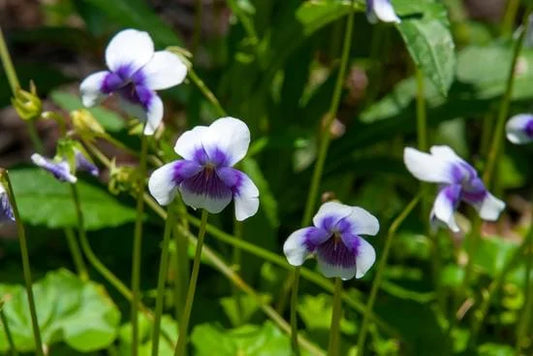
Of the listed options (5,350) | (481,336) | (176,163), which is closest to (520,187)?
(481,336)

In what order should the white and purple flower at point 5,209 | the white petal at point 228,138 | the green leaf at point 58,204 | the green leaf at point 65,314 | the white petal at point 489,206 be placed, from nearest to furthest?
the white petal at point 228,138 → the white and purple flower at point 5,209 → the white petal at point 489,206 → the green leaf at point 65,314 → the green leaf at point 58,204

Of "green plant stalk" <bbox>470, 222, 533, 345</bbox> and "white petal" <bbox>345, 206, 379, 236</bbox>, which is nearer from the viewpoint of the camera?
"white petal" <bbox>345, 206, 379, 236</bbox>

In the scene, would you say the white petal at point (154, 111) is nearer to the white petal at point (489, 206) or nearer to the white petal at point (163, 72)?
the white petal at point (163, 72)

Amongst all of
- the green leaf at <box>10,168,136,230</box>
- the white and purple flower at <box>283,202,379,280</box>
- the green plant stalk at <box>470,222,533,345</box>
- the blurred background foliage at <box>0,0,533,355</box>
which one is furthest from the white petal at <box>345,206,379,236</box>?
the green leaf at <box>10,168,136,230</box>

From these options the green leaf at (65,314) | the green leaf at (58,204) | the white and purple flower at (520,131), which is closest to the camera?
the white and purple flower at (520,131)

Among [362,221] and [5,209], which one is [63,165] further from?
[362,221]

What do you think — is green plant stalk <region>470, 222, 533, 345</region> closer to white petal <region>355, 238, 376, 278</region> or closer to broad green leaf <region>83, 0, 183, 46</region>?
Result: white petal <region>355, 238, 376, 278</region>

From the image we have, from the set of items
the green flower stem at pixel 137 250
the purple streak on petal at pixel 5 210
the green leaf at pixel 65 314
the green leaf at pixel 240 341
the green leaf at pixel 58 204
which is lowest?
the green leaf at pixel 65 314

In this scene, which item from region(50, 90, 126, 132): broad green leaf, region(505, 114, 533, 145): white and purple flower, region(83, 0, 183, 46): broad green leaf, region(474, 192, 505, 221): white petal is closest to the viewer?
region(474, 192, 505, 221): white petal

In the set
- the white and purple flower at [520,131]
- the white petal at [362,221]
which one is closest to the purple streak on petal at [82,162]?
the white petal at [362,221]
